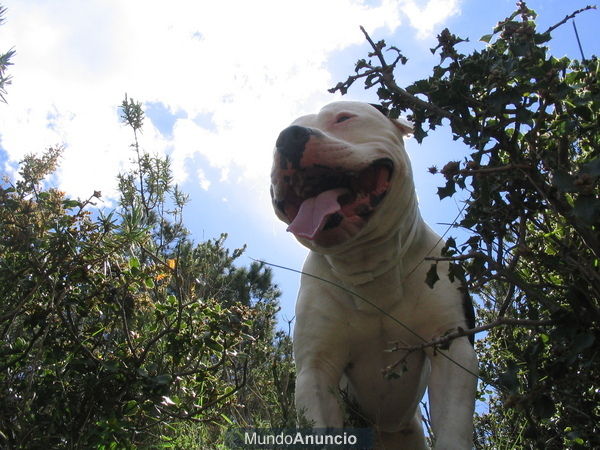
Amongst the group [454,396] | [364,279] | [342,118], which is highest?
[342,118]

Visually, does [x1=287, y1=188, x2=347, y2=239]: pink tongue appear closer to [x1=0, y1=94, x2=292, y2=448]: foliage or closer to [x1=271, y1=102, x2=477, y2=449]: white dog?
[x1=271, y1=102, x2=477, y2=449]: white dog

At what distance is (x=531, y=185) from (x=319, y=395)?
1.05m

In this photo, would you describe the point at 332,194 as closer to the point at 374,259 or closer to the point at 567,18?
the point at 374,259

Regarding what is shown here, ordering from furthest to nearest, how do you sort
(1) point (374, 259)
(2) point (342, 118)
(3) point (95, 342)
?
(3) point (95, 342)
(2) point (342, 118)
(1) point (374, 259)

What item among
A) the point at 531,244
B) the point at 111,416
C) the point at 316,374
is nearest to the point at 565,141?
the point at 531,244

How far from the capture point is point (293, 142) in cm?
225

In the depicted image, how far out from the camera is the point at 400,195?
2.33 meters

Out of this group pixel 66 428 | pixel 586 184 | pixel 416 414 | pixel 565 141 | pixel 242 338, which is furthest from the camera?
pixel 242 338

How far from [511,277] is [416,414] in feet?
4.28

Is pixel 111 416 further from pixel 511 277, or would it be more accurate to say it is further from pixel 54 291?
pixel 511 277

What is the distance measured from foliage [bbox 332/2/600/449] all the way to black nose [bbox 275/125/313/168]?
24 cm

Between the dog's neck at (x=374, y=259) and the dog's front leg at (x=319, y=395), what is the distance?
0.37 meters

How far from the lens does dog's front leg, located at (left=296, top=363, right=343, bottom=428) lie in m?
2.16

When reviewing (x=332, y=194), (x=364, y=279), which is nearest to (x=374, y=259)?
(x=364, y=279)
